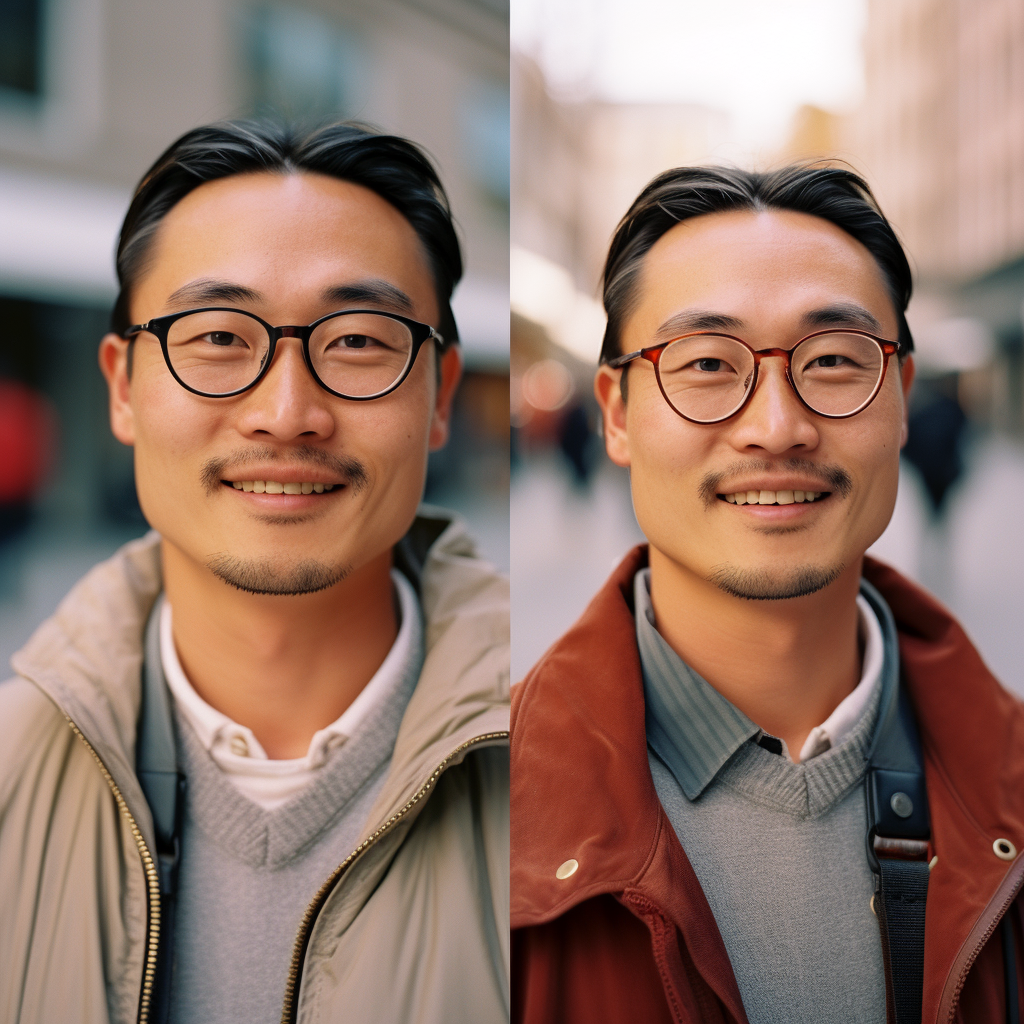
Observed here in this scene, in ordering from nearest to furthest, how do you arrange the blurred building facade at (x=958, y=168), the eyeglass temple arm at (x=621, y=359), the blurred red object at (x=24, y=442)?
the eyeglass temple arm at (x=621, y=359)
the blurred building facade at (x=958, y=168)
the blurred red object at (x=24, y=442)

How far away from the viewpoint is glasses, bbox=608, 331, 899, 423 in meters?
1.36

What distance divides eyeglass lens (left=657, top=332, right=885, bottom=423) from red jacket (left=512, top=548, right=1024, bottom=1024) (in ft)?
1.10

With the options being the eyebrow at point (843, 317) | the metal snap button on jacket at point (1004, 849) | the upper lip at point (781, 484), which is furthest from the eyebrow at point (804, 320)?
the metal snap button on jacket at point (1004, 849)

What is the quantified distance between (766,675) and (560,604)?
36 centimetres

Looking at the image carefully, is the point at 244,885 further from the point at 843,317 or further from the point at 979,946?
the point at 843,317

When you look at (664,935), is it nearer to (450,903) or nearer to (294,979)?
(450,903)

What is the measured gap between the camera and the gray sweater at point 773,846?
139cm

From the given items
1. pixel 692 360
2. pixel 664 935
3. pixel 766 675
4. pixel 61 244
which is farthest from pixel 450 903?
pixel 61 244

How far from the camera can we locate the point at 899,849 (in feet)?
4.67

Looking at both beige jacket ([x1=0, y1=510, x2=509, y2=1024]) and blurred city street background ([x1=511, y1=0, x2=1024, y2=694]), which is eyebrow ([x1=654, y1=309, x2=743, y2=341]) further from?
beige jacket ([x1=0, y1=510, x2=509, y2=1024])

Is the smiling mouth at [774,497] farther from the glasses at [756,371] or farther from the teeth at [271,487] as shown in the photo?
the teeth at [271,487]

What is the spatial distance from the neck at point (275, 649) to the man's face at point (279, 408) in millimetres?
66

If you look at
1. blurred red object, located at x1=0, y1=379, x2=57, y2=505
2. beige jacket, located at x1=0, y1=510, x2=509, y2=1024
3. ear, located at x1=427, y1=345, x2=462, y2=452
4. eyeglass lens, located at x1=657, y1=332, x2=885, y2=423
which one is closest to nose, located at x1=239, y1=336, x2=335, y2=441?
ear, located at x1=427, y1=345, x2=462, y2=452

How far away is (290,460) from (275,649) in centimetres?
34
